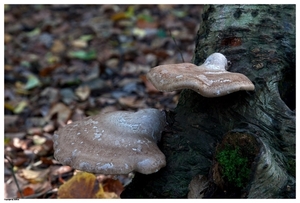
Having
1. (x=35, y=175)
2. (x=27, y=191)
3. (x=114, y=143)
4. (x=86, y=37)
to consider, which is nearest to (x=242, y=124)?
(x=114, y=143)

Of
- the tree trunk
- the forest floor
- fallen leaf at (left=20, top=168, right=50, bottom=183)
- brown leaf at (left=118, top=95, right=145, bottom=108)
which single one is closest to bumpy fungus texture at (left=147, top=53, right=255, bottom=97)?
the tree trunk

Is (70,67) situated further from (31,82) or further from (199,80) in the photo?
(199,80)

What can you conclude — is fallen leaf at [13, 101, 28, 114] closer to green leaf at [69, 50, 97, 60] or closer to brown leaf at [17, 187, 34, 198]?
green leaf at [69, 50, 97, 60]

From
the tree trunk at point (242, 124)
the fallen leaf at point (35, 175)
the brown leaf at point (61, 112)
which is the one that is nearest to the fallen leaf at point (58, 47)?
the brown leaf at point (61, 112)

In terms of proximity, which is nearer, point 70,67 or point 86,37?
point 70,67

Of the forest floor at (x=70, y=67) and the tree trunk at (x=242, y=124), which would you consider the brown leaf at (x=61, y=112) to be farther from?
the tree trunk at (x=242, y=124)
